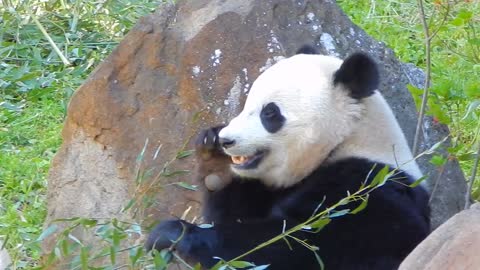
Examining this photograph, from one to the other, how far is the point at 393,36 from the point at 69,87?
7.02ft

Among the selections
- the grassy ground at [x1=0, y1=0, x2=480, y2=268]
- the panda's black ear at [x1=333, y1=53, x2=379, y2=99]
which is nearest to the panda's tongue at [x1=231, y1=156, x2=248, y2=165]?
the panda's black ear at [x1=333, y1=53, x2=379, y2=99]

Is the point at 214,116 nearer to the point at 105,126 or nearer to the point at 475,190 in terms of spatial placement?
the point at 105,126

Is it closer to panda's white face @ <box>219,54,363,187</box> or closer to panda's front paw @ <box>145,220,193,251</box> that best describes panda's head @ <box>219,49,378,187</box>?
panda's white face @ <box>219,54,363,187</box>

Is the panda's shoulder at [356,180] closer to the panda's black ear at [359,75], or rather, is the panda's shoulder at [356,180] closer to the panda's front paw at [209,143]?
the panda's black ear at [359,75]

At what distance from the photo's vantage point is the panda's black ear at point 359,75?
3.69 meters

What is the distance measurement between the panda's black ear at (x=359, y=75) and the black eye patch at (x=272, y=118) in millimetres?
256

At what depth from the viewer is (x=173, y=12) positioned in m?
4.68

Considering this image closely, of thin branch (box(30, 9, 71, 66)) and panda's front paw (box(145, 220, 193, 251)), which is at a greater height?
panda's front paw (box(145, 220, 193, 251))

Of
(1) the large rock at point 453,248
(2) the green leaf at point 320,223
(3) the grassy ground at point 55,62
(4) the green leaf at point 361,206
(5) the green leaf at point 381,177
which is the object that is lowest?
(3) the grassy ground at point 55,62

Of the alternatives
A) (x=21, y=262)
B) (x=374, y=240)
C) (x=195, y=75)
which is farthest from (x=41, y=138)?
(x=374, y=240)

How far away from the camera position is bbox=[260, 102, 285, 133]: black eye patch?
3.73 meters

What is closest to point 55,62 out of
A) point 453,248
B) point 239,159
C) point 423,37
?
point 423,37

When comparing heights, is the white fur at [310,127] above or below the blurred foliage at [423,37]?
above

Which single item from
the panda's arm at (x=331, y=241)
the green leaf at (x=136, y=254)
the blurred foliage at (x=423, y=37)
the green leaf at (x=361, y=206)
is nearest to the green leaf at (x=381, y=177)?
the green leaf at (x=361, y=206)
